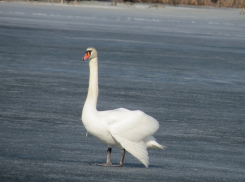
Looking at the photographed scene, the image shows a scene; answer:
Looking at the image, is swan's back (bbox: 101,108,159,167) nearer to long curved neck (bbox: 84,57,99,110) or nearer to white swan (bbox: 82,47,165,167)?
white swan (bbox: 82,47,165,167)

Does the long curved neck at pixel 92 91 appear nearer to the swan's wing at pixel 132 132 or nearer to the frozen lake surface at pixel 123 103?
the swan's wing at pixel 132 132

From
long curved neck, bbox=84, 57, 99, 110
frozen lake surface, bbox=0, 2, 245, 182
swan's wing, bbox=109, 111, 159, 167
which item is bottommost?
frozen lake surface, bbox=0, 2, 245, 182

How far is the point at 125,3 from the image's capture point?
4525 cm

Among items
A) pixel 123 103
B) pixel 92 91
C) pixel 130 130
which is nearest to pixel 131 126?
pixel 130 130

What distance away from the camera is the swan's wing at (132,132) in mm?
4922

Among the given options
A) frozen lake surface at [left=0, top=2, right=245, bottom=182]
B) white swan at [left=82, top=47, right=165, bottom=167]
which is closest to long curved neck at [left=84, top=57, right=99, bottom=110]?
white swan at [left=82, top=47, right=165, bottom=167]

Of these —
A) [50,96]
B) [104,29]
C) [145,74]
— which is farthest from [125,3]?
[50,96]

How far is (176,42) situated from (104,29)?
4.79 metres

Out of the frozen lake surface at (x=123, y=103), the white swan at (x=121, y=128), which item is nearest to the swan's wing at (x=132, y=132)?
the white swan at (x=121, y=128)

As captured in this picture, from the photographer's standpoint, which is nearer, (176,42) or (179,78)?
(179,78)

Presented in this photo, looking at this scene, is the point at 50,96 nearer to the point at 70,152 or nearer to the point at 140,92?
the point at 140,92

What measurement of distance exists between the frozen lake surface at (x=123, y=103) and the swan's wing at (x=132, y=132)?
179 mm

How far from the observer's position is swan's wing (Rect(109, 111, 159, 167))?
194 inches

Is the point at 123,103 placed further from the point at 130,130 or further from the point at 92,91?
the point at 130,130
